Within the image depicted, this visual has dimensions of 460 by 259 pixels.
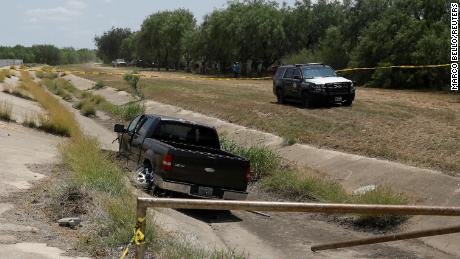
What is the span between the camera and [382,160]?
15508 mm

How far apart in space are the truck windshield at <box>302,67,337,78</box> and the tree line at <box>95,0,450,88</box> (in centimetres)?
1326

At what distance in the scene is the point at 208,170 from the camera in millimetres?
11414

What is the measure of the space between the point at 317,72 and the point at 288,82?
1.59 metres

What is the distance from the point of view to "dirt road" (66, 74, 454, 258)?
962 cm

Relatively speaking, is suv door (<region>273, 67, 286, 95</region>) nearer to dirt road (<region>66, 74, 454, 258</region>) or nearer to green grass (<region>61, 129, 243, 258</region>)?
dirt road (<region>66, 74, 454, 258</region>)

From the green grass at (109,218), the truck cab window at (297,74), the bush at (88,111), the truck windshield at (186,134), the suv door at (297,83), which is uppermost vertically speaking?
the truck cab window at (297,74)

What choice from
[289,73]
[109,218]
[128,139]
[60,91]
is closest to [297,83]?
[289,73]

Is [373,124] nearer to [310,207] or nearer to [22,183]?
[22,183]

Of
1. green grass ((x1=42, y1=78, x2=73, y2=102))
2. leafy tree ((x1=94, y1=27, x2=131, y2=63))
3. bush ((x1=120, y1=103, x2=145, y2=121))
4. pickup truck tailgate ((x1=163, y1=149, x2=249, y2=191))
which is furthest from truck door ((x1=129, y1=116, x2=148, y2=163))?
leafy tree ((x1=94, y1=27, x2=131, y2=63))

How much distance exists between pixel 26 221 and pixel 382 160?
32.5ft

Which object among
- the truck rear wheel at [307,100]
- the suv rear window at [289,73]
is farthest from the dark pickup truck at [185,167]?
the suv rear window at [289,73]

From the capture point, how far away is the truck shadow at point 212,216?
11.5 meters

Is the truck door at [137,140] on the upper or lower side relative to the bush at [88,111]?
upper

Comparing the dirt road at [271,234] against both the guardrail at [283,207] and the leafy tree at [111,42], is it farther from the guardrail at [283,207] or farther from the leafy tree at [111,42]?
the leafy tree at [111,42]
